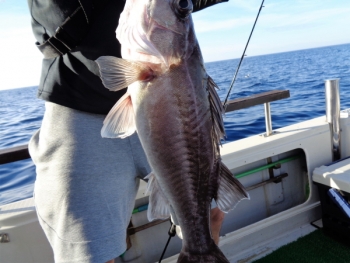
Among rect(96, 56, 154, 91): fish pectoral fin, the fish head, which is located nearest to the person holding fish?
rect(96, 56, 154, 91): fish pectoral fin

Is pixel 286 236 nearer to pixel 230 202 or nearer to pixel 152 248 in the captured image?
pixel 152 248

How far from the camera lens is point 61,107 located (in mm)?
1612

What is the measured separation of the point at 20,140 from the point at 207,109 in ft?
28.8

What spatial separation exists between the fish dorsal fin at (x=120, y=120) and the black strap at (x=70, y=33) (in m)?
0.39

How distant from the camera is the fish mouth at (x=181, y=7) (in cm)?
119

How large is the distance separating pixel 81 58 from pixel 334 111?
279 cm

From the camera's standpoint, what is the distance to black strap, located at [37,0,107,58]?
4.75 ft

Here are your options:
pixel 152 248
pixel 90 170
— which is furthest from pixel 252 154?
pixel 90 170

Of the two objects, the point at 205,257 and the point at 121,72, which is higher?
the point at 121,72

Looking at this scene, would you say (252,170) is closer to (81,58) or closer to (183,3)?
(81,58)

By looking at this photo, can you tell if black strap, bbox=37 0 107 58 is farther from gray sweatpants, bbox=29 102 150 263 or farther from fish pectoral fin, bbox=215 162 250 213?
fish pectoral fin, bbox=215 162 250 213

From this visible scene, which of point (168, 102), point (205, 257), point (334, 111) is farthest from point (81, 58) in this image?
point (334, 111)

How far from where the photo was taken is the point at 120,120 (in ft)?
4.31

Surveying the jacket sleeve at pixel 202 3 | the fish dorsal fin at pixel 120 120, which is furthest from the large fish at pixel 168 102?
the jacket sleeve at pixel 202 3
